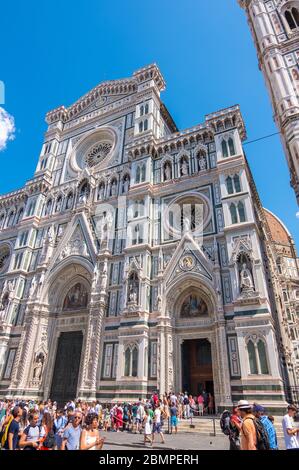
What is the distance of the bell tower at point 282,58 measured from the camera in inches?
799

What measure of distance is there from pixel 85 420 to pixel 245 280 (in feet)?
41.1

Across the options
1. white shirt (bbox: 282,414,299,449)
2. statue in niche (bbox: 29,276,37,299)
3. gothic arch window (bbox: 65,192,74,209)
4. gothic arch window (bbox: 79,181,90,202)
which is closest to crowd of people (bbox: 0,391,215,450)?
white shirt (bbox: 282,414,299,449)

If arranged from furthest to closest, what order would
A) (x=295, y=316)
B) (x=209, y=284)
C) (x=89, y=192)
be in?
(x=295, y=316) < (x=89, y=192) < (x=209, y=284)

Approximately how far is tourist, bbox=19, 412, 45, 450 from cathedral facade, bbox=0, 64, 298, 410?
1089cm

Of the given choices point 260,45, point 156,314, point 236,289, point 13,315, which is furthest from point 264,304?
point 260,45

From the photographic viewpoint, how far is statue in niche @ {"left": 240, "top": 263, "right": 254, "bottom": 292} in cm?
1547

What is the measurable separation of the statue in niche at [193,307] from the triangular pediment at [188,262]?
1583mm

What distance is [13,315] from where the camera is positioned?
76.0 ft

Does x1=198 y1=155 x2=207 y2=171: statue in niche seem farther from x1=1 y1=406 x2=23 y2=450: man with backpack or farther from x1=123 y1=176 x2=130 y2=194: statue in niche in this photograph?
x1=1 y1=406 x2=23 y2=450: man with backpack

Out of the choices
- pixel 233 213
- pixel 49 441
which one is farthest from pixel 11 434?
pixel 233 213

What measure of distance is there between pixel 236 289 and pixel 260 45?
2346 centimetres

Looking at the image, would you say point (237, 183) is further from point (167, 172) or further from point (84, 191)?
point (84, 191)

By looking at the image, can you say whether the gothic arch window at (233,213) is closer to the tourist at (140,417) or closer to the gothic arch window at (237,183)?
the gothic arch window at (237,183)
